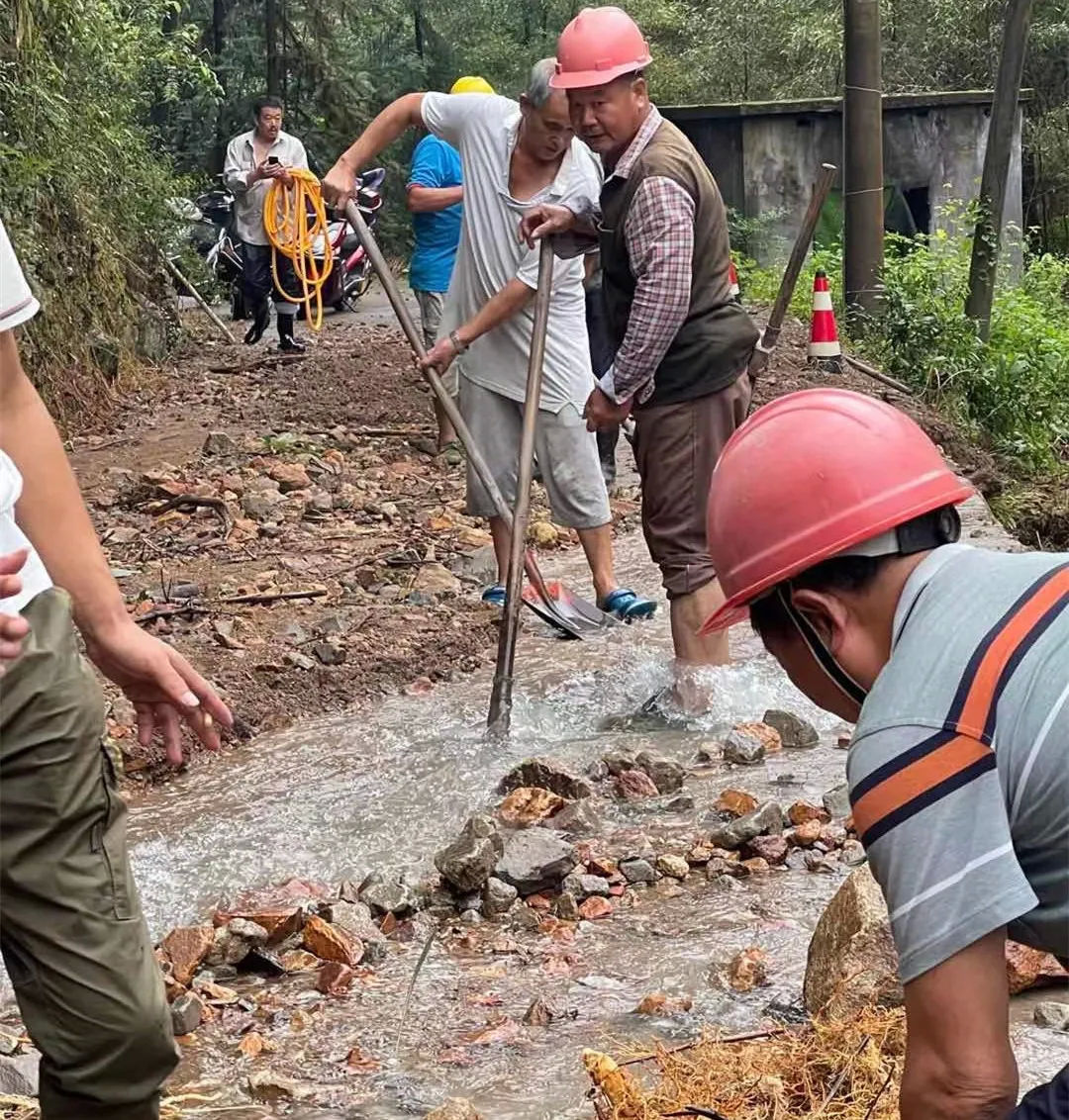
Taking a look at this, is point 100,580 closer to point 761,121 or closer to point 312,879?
point 312,879

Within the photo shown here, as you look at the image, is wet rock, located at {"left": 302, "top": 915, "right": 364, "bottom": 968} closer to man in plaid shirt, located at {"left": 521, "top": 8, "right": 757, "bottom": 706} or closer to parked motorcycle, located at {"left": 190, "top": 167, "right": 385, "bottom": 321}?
man in plaid shirt, located at {"left": 521, "top": 8, "right": 757, "bottom": 706}

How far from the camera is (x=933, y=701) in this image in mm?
1659

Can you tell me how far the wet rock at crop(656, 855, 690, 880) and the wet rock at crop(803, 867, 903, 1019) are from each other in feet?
3.03

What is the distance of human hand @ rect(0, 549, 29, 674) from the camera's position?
197cm

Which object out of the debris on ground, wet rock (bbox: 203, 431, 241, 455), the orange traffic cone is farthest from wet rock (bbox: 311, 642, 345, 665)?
the orange traffic cone

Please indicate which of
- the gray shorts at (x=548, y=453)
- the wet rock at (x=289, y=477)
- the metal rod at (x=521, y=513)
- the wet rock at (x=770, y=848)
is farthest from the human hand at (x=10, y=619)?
the wet rock at (x=289, y=477)

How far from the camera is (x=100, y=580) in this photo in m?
2.46

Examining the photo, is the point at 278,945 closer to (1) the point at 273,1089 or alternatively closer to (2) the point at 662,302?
(1) the point at 273,1089

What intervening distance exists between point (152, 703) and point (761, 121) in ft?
55.2

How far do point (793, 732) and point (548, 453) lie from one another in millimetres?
1598

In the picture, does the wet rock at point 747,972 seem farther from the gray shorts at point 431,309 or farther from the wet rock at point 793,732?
the gray shorts at point 431,309

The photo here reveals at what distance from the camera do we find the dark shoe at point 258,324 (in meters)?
14.3

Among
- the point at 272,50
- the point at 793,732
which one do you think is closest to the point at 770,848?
the point at 793,732

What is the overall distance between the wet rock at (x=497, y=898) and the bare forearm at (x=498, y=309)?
255 centimetres
